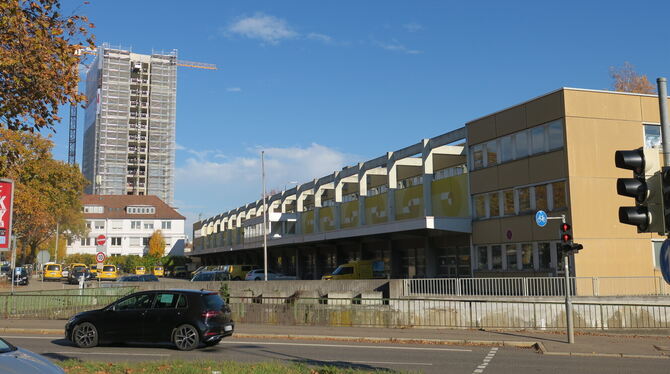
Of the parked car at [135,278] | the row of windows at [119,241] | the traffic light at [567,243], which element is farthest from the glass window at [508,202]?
the row of windows at [119,241]

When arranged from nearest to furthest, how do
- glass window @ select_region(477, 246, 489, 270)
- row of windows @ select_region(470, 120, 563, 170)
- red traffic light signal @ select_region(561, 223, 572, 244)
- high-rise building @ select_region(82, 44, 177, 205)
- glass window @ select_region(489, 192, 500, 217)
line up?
red traffic light signal @ select_region(561, 223, 572, 244) → row of windows @ select_region(470, 120, 563, 170) → glass window @ select_region(489, 192, 500, 217) → glass window @ select_region(477, 246, 489, 270) → high-rise building @ select_region(82, 44, 177, 205)

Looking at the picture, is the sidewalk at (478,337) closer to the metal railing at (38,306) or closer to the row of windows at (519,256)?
the metal railing at (38,306)

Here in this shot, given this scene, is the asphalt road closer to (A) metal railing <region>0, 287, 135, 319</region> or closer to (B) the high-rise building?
(A) metal railing <region>0, 287, 135, 319</region>

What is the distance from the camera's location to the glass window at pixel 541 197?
103 ft

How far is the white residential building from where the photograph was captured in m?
113

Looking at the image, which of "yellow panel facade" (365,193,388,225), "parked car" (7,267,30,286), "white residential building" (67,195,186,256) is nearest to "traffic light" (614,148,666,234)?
"yellow panel facade" (365,193,388,225)

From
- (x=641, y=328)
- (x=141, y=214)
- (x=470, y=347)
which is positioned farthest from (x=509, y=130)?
(x=141, y=214)

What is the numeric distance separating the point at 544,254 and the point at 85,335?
2225 centimetres

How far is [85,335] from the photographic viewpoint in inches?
650

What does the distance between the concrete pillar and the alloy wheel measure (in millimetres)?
24115

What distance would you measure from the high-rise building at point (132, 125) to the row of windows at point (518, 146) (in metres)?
116

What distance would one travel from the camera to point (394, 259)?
43594mm

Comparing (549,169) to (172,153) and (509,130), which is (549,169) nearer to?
(509,130)

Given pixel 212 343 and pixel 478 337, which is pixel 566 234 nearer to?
pixel 478 337
